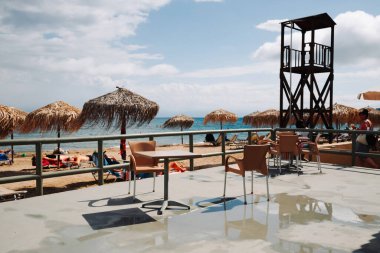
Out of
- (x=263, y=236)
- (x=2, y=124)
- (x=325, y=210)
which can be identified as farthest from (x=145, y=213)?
(x=2, y=124)

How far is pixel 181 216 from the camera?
4.79m

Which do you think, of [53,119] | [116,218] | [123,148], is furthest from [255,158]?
[53,119]

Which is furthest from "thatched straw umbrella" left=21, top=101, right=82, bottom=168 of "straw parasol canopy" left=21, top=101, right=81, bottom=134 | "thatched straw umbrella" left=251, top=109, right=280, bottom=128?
"thatched straw umbrella" left=251, top=109, right=280, bottom=128

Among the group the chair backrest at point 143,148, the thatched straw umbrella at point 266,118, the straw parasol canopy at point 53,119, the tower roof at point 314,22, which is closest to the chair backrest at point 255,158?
the chair backrest at point 143,148

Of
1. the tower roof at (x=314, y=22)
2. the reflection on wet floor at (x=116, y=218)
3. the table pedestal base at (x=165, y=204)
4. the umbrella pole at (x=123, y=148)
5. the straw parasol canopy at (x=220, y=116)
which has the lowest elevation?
the reflection on wet floor at (x=116, y=218)

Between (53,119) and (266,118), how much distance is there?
18.8 metres

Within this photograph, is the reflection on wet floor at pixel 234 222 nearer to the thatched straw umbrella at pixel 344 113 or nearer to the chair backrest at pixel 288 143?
the chair backrest at pixel 288 143

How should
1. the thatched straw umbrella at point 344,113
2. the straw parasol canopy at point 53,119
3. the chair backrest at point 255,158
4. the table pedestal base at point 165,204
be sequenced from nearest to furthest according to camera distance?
the table pedestal base at point 165,204 → the chair backrest at point 255,158 → the straw parasol canopy at point 53,119 → the thatched straw umbrella at point 344,113

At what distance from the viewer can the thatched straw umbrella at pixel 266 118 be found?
99.5 feet

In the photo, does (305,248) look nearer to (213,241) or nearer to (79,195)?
(213,241)

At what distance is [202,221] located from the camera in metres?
4.56

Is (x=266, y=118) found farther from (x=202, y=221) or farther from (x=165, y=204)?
(x=202, y=221)

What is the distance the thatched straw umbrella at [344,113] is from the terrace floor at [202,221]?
919 inches

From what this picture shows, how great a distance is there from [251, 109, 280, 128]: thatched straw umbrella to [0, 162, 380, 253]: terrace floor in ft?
77.8
